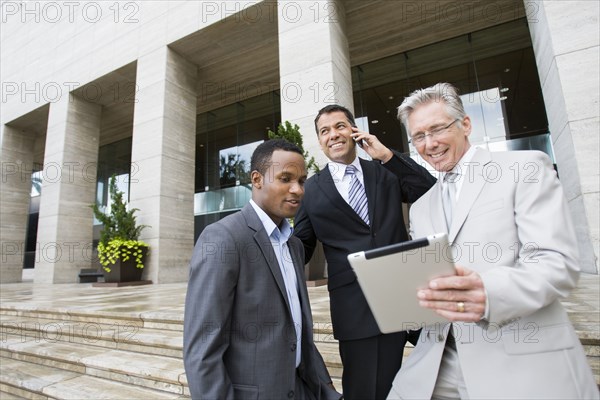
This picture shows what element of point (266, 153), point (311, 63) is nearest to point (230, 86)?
point (311, 63)

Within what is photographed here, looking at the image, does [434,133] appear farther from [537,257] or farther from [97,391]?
[97,391]

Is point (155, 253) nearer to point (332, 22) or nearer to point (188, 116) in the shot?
point (188, 116)

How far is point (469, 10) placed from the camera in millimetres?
8633

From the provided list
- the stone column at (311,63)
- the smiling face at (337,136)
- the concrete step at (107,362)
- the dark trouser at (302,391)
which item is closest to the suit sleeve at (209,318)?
the dark trouser at (302,391)

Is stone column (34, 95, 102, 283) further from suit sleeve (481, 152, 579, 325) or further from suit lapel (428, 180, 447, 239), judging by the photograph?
suit sleeve (481, 152, 579, 325)

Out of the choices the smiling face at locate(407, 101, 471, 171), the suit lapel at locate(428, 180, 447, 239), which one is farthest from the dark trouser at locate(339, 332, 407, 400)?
the smiling face at locate(407, 101, 471, 171)

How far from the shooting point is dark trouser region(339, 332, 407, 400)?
1.53m

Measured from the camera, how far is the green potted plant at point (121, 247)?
820 centimetres

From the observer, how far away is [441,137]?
1.31 meters

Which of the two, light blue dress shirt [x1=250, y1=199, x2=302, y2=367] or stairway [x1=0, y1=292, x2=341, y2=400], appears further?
stairway [x1=0, y1=292, x2=341, y2=400]

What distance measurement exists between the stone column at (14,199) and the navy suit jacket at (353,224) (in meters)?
15.9

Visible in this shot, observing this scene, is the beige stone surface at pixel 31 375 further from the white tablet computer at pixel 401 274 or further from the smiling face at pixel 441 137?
the smiling face at pixel 441 137

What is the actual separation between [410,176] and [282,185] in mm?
826

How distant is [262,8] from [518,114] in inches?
305
